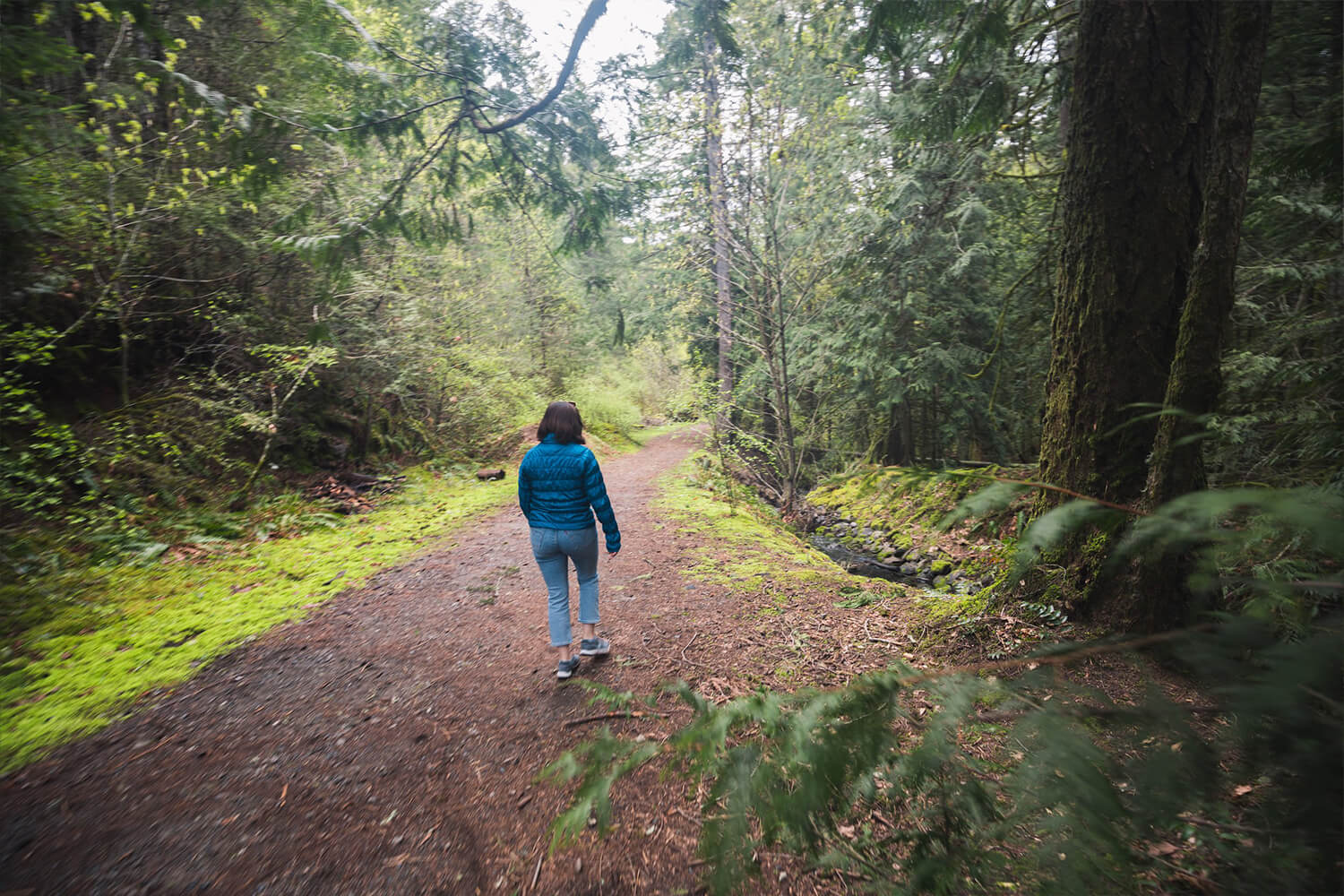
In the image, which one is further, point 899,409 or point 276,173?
point 899,409

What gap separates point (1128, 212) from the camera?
9.31 ft

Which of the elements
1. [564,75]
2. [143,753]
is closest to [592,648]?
[143,753]

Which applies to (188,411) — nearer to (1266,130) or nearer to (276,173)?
(276,173)

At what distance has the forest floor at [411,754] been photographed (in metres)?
2.34

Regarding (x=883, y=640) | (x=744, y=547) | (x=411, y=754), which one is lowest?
(x=744, y=547)

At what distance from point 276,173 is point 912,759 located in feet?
24.0

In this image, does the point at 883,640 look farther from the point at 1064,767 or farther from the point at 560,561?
the point at 1064,767

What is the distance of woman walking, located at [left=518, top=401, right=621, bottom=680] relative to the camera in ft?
12.4

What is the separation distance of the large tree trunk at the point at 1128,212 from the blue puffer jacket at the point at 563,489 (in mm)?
2998

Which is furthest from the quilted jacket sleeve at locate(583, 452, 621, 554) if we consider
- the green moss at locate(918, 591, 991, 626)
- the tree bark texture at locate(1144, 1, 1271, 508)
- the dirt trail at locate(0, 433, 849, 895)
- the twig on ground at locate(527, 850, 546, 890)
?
the tree bark texture at locate(1144, 1, 1271, 508)

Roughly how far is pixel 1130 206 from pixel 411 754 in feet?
16.9

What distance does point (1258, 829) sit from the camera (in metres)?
0.87

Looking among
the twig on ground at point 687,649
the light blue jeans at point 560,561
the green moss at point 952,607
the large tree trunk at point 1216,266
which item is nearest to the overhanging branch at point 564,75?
the light blue jeans at point 560,561

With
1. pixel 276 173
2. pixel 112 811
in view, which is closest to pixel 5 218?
pixel 276 173
